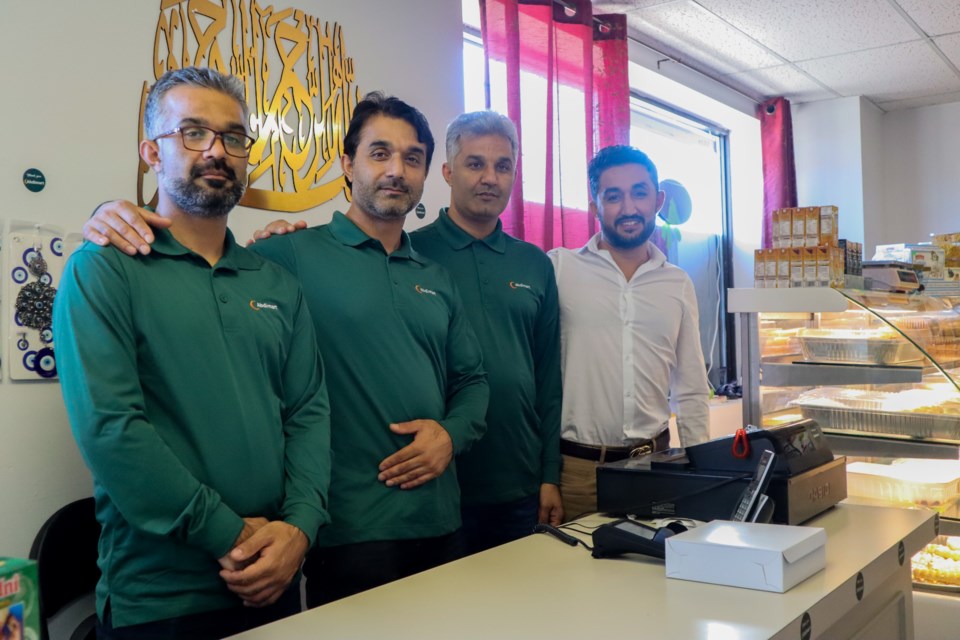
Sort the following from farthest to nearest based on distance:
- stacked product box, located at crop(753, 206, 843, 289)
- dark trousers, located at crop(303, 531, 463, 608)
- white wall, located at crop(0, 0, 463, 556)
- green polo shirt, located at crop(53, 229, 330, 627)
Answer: stacked product box, located at crop(753, 206, 843, 289) < white wall, located at crop(0, 0, 463, 556) < dark trousers, located at crop(303, 531, 463, 608) < green polo shirt, located at crop(53, 229, 330, 627)

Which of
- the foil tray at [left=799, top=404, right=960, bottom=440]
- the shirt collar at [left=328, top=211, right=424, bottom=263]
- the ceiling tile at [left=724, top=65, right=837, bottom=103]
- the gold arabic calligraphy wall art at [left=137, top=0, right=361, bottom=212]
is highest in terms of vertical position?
the ceiling tile at [left=724, top=65, right=837, bottom=103]

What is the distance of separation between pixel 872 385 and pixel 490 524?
1.26 metres

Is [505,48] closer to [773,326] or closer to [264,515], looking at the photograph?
[773,326]

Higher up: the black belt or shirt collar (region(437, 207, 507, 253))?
shirt collar (region(437, 207, 507, 253))

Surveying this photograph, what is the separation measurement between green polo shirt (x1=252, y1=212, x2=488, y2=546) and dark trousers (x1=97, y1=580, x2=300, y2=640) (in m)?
0.26

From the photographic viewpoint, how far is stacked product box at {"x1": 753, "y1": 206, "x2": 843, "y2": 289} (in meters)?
2.70

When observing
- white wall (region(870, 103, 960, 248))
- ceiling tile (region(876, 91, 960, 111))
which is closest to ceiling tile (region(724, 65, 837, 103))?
ceiling tile (region(876, 91, 960, 111))

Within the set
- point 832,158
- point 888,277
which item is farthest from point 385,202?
point 832,158

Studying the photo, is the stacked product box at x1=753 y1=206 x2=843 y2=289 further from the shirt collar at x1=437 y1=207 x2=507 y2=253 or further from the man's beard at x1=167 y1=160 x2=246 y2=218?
the man's beard at x1=167 y1=160 x2=246 y2=218

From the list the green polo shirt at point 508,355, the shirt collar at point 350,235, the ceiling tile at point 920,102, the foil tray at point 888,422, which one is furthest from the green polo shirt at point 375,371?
the ceiling tile at point 920,102

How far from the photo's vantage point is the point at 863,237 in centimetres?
584

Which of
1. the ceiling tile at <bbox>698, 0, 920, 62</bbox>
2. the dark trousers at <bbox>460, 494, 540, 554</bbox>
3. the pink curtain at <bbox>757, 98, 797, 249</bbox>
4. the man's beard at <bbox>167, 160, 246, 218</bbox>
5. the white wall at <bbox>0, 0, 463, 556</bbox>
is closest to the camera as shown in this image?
the man's beard at <bbox>167, 160, 246, 218</bbox>

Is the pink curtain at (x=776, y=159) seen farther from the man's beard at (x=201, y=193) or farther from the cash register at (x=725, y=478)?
the man's beard at (x=201, y=193)

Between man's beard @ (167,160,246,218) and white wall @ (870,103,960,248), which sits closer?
man's beard @ (167,160,246,218)
